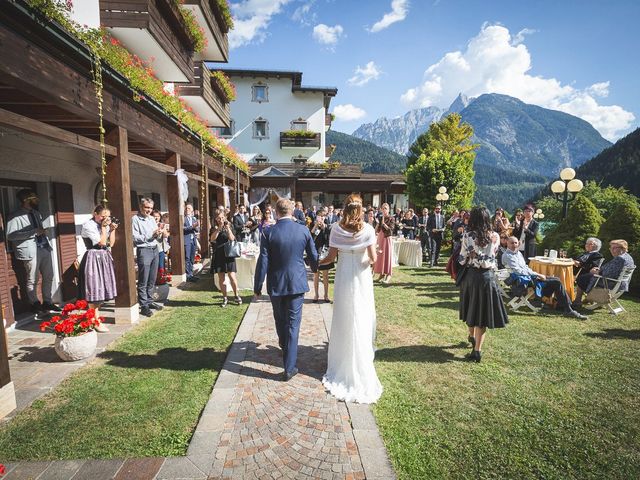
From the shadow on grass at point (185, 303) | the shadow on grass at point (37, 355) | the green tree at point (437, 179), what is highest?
the green tree at point (437, 179)

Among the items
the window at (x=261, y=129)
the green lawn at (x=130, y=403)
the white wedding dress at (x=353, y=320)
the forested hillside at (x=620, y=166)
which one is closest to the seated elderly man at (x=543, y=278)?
the white wedding dress at (x=353, y=320)

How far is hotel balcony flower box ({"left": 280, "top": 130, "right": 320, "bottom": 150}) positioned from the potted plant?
88.9 ft

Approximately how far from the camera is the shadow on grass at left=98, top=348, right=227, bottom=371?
409 cm

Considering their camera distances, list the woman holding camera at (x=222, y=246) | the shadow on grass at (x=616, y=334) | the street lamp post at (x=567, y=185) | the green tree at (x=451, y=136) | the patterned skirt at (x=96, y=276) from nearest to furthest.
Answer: the patterned skirt at (x=96, y=276) < the shadow on grass at (x=616, y=334) < the woman holding camera at (x=222, y=246) < the street lamp post at (x=567, y=185) < the green tree at (x=451, y=136)

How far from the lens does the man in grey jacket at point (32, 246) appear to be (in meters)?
5.48

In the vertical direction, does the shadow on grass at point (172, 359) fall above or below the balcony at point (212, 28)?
below

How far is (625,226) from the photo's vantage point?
820 cm

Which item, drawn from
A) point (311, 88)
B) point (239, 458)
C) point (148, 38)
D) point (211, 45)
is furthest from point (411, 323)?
point (311, 88)

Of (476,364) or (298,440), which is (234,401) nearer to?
(298,440)

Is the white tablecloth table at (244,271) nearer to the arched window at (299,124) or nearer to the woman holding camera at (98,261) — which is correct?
the woman holding camera at (98,261)

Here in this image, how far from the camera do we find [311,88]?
29703 millimetres

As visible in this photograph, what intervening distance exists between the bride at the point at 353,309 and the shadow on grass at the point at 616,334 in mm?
4390

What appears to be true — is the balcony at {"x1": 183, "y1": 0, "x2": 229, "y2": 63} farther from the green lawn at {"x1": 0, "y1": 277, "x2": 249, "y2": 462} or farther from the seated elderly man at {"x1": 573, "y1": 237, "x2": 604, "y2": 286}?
the seated elderly man at {"x1": 573, "y1": 237, "x2": 604, "y2": 286}

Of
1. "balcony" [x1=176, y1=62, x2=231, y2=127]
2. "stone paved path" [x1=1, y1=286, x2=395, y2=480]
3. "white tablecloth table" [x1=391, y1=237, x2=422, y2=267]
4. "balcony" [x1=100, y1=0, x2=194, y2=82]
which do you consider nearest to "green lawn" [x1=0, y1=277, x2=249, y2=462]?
"stone paved path" [x1=1, y1=286, x2=395, y2=480]
